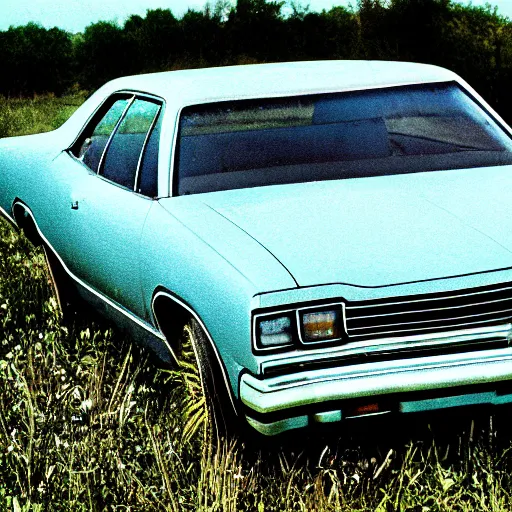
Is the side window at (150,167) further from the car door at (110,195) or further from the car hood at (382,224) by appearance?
the car hood at (382,224)

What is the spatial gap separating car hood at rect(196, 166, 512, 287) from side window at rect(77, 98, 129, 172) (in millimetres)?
1270

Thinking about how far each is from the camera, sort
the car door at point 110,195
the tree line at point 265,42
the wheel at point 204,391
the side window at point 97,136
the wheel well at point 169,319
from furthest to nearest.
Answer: the tree line at point 265,42 < the side window at point 97,136 < the car door at point 110,195 < the wheel well at point 169,319 < the wheel at point 204,391

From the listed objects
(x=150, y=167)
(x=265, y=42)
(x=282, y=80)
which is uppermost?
(x=282, y=80)

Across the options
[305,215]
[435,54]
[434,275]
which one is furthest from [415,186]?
[435,54]

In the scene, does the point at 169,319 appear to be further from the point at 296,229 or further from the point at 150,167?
the point at 150,167

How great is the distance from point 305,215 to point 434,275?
0.66 metres

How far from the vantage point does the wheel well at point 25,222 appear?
227 inches

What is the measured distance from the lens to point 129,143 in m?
4.82

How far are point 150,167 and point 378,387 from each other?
1.67 metres

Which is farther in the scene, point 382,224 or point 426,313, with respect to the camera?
point 382,224

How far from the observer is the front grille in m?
3.15

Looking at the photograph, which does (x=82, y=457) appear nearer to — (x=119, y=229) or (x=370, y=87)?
(x=119, y=229)

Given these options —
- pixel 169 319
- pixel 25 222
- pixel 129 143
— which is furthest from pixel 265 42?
pixel 169 319

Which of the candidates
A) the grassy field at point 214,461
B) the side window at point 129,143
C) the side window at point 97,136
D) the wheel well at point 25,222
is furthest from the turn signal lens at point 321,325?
the wheel well at point 25,222
